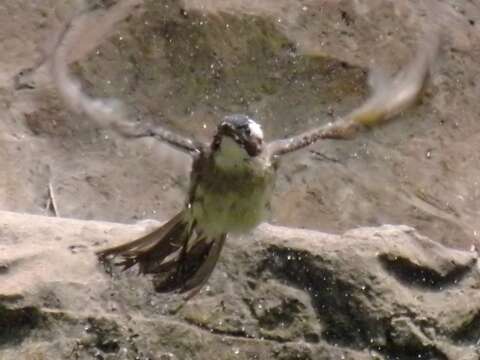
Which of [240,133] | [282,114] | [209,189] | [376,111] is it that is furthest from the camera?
[282,114]

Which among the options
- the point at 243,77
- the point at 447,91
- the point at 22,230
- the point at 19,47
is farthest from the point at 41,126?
the point at 447,91

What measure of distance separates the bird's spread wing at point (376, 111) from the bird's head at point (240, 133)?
0.45 feet

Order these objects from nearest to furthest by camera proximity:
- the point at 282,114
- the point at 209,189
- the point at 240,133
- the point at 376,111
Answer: the point at 240,133
the point at 209,189
the point at 376,111
the point at 282,114

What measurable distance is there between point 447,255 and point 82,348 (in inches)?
43.3

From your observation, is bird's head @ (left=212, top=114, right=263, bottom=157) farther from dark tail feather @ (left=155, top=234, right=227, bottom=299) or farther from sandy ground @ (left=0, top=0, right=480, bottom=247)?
sandy ground @ (left=0, top=0, right=480, bottom=247)

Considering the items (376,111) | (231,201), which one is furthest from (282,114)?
(231,201)

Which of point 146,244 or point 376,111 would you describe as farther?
point 376,111

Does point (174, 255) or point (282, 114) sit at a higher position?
point (174, 255)

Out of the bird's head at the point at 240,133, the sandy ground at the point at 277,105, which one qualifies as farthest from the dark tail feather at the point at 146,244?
the sandy ground at the point at 277,105

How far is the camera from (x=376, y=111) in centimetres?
324

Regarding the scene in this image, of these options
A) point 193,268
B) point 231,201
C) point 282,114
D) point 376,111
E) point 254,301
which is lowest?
point 282,114

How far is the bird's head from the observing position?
2.96 metres

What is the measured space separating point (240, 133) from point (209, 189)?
0.22 m

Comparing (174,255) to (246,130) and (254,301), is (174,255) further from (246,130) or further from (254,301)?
(246,130)
